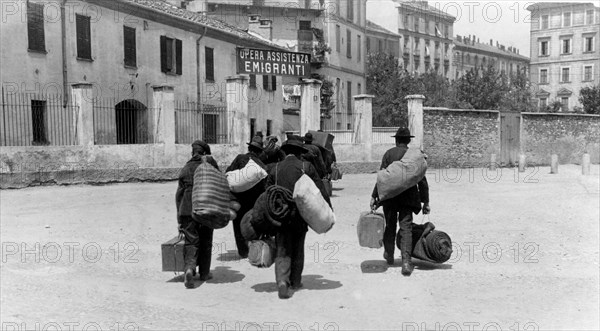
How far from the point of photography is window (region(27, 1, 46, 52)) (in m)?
20.1

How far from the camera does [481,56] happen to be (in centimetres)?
9194

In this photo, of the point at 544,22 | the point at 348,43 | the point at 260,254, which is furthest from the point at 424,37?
the point at 260,254

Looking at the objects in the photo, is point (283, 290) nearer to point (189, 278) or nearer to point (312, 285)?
point (312, 285)

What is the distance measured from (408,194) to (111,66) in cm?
1910

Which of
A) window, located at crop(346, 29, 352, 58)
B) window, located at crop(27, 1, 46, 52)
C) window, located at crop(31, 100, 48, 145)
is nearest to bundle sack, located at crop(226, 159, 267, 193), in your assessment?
window, located at crop(31, 100, 48, 145)

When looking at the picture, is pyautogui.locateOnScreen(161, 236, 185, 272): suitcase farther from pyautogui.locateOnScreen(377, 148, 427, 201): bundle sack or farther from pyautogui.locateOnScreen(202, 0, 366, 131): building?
pyautogui.locateOnScreen(202, 0, 366, 131): building

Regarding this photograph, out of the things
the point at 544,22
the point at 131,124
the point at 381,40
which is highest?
the point at 544,22

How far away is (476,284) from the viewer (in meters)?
6.79

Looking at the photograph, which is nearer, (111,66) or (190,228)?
(190,228)

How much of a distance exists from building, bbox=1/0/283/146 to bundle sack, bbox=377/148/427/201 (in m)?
12.6

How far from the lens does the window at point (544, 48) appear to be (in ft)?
224

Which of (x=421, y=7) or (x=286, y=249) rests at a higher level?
(x=421, y=7)

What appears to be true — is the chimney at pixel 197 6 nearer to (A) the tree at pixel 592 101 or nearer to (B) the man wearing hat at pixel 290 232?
(A) the tree at pixel 592 101

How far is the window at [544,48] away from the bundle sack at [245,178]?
226 ft
